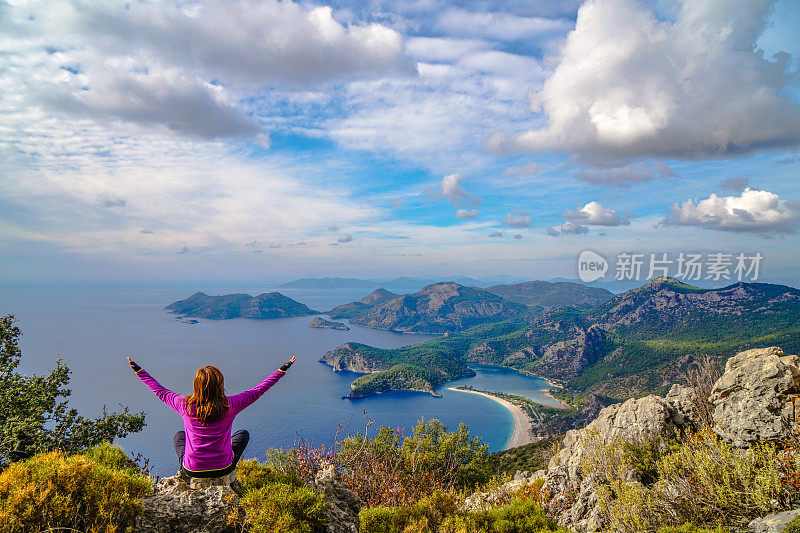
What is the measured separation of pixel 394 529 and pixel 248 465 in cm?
268

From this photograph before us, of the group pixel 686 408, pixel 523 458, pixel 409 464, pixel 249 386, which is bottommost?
pixel 249 386

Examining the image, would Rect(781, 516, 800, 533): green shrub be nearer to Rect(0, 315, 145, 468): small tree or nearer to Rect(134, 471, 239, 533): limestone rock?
Rect(134, 471, 239, 533): limestone rock

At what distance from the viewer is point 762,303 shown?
590 ft

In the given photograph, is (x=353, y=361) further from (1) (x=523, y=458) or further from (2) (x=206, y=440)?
(2) (x=206, y=440)

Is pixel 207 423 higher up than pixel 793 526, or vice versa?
pixel 207 423

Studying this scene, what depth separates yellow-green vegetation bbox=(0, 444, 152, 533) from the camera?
12.2 feet

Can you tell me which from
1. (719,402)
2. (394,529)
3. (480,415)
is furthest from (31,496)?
(480,415)

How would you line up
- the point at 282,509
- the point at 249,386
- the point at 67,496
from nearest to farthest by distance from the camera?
1. the point at 67,496
2. the point at 282,509
3. the point at 249,386

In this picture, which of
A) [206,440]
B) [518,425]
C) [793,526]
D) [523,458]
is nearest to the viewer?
[206,440]

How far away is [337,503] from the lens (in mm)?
6039

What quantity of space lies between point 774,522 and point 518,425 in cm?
12970

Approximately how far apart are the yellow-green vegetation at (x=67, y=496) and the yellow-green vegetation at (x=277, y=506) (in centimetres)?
131

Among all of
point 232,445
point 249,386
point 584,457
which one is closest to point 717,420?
point 584,457

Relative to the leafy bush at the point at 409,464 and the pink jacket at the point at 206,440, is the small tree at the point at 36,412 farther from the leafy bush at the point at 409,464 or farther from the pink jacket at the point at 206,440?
the pink jacket at the point at 206,440
